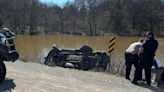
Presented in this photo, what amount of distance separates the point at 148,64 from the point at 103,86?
67.8 inches

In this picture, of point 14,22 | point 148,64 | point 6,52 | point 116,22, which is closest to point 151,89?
point 148,64

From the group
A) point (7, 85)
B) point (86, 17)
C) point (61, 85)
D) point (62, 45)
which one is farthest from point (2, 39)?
point (86, 17)

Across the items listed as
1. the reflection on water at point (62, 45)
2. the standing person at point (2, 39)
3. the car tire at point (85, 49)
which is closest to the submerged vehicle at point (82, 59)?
the car tire at point (85, 49)

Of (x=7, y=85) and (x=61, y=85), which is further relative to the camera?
(x=61, y=85)

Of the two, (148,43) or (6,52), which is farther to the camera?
(148,43)

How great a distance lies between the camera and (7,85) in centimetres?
467

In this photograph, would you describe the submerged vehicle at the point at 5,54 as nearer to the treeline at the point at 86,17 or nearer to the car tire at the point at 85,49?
the car tire at the point at 85,49

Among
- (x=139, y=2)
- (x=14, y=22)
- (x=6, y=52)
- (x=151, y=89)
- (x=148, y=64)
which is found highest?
(x=139, y=2)

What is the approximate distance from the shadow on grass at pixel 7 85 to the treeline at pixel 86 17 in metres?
43.7

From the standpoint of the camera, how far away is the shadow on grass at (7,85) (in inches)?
174

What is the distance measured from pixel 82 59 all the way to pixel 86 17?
48.6 metres

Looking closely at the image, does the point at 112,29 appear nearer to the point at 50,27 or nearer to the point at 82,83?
the point at 50,27

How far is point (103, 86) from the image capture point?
16.8 feet

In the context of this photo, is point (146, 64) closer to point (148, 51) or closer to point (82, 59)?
point (148, 51)
